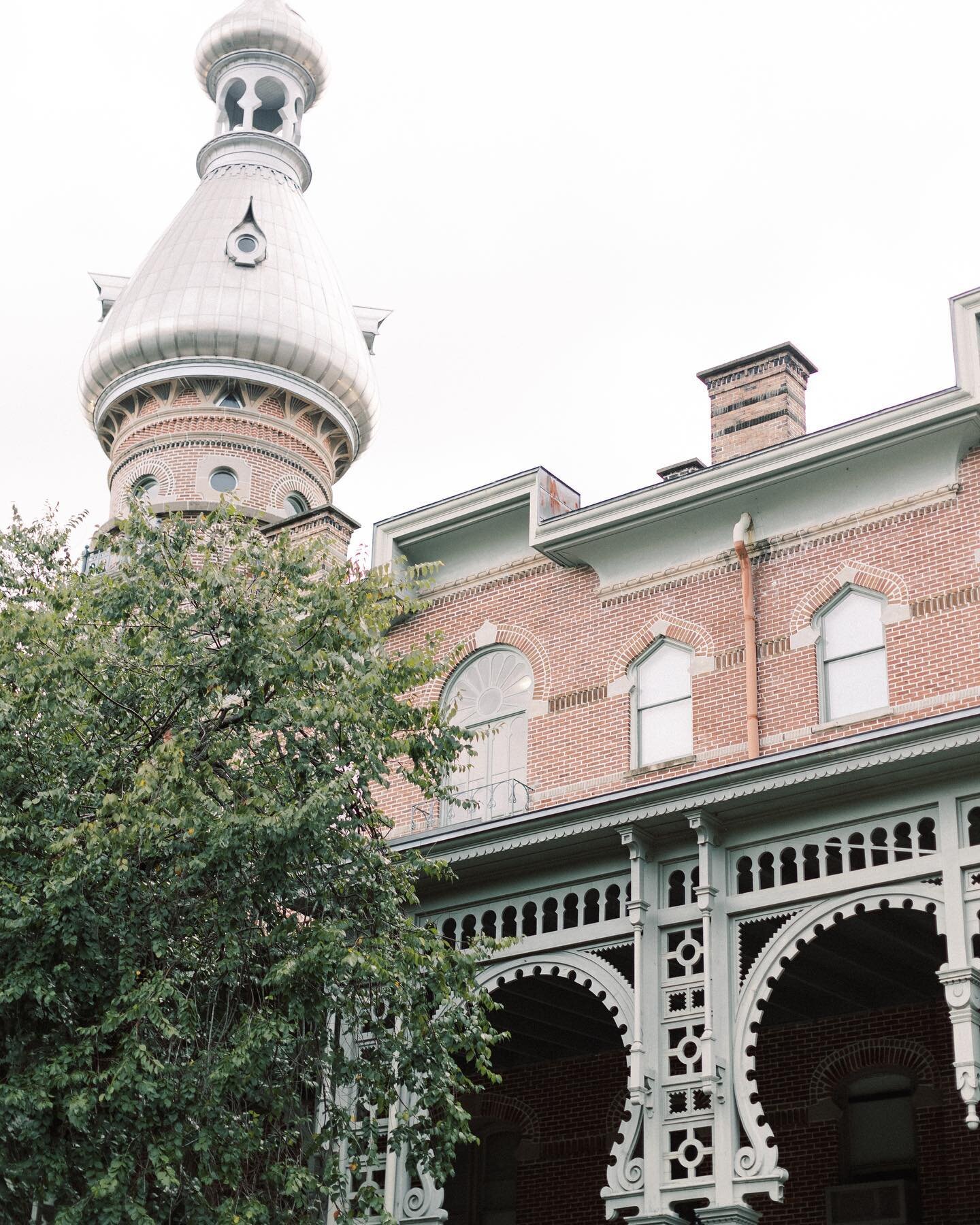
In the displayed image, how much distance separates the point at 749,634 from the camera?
19.0 metres

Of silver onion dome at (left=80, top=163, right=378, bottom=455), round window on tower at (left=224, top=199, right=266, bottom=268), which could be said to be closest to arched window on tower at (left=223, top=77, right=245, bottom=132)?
silver onion dome at (left=80, top=163, right=378, bottom=455)

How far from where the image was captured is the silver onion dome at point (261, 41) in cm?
3850

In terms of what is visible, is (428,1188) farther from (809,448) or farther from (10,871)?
(809,448)

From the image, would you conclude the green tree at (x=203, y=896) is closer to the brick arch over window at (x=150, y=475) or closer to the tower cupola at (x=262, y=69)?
the brick arch over window at (x=150, y=475)

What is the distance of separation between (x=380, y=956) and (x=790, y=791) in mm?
3678

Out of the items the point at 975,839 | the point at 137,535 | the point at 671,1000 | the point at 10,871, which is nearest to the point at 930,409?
the point at 975,839

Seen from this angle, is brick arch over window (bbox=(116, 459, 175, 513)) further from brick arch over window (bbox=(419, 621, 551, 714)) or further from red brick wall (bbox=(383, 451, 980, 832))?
brick arch over window (bbox=(419, 621, 551, 714))

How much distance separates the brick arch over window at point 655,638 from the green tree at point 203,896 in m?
5.19

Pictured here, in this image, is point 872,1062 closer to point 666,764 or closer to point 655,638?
point 666,764

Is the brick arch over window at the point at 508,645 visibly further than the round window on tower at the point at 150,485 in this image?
No

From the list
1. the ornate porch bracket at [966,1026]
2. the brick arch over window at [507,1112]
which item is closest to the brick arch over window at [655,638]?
the brick arch over window at [507,1112]

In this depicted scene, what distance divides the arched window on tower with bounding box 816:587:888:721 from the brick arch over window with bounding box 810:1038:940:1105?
3.32m

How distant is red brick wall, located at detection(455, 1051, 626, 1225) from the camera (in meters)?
18.5

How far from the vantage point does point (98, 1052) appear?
12812mm
